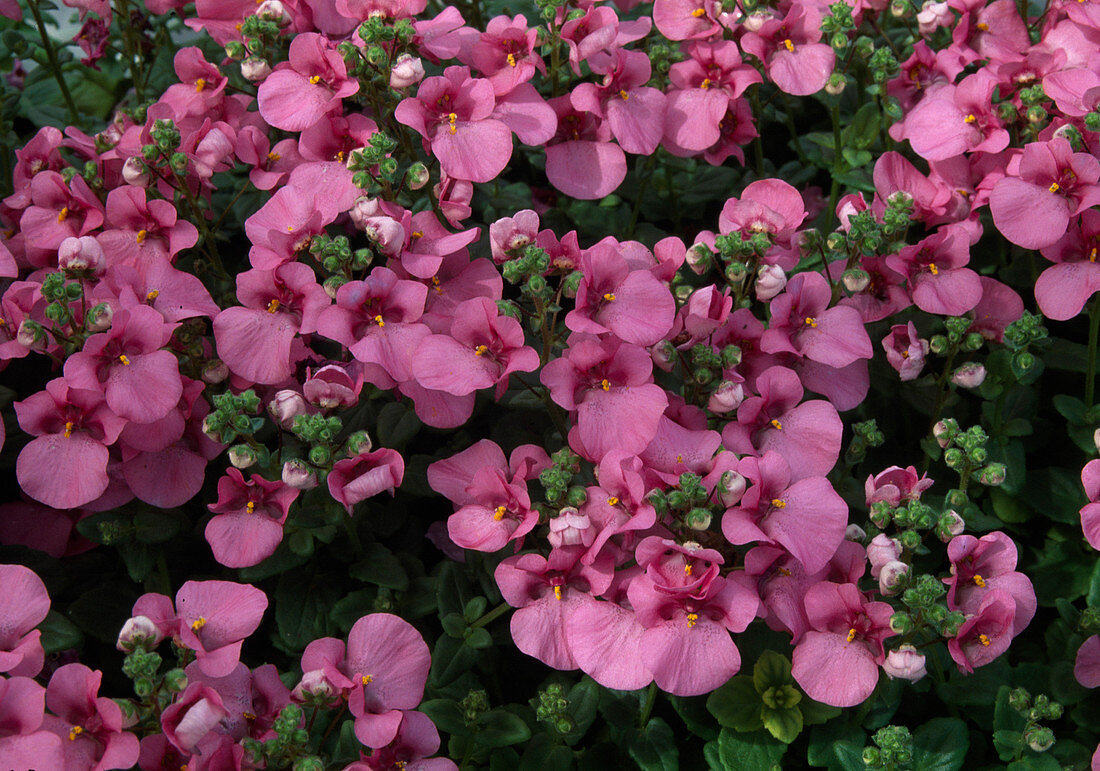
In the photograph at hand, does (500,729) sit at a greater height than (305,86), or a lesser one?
lesser

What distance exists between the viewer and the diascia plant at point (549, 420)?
1212mm

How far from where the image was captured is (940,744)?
132 cm

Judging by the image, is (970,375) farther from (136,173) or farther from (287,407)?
(136,173)

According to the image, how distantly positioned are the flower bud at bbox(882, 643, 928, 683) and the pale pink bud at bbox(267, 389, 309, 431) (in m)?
0.80

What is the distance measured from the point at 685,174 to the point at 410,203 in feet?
2.08

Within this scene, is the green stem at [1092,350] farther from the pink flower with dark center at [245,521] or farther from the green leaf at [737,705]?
the pink flower with dark center at [245,521]

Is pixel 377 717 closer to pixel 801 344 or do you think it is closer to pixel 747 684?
pixel 747 684

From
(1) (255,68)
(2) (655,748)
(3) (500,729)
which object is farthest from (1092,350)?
(1) (255,68)

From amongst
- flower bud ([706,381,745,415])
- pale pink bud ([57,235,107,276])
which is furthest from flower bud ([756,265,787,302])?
pale pink bud ([57,235,107,276])

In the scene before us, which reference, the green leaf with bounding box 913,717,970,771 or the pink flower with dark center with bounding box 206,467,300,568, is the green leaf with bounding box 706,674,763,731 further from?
the pink flower with dark center with bounding box 206,467,300,568

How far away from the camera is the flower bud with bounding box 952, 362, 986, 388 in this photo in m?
1.46

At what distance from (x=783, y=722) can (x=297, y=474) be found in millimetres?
717

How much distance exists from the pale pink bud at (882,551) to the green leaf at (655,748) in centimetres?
37

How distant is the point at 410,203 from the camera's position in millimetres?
1666
